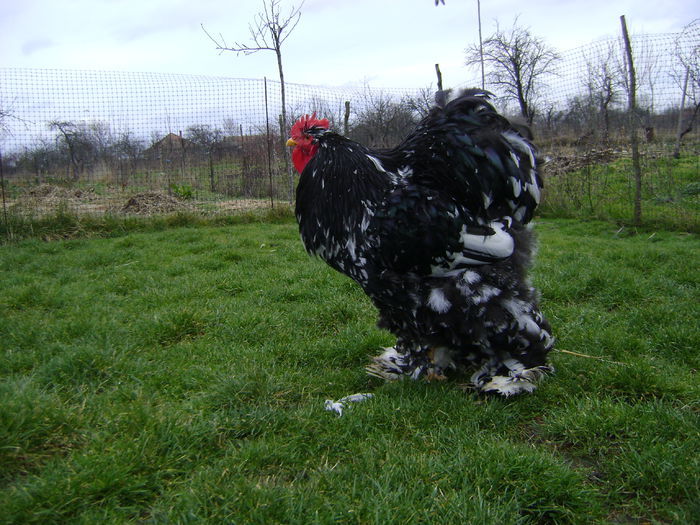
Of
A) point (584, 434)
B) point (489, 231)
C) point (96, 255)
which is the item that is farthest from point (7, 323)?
point (584, 434)

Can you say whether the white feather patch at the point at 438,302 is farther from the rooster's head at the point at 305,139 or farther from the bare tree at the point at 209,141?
the bare tree at the point at 209,141

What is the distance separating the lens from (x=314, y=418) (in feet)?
7.85

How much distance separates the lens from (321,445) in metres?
2.20

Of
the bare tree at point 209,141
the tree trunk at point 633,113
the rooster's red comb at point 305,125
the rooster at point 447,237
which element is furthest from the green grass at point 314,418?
the bare tree at point 209,141

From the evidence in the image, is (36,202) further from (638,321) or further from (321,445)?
(638,321)

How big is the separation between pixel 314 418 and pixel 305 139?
195 cm

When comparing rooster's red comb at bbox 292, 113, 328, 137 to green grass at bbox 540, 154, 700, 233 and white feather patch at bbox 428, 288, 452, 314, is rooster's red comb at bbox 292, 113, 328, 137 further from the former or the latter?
green grass at bbox 540, 154, 700, 233

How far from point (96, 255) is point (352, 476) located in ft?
18.6

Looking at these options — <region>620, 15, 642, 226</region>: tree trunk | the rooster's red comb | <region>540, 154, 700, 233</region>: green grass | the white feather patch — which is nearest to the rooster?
the white feather patch

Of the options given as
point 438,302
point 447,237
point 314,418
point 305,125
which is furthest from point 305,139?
point 314,418

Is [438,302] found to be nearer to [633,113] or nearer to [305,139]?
[305,139]

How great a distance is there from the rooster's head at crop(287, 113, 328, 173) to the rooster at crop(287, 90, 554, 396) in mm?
244

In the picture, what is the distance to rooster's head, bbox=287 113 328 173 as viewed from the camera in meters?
3.20

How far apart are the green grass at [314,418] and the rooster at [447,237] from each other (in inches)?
10.5
